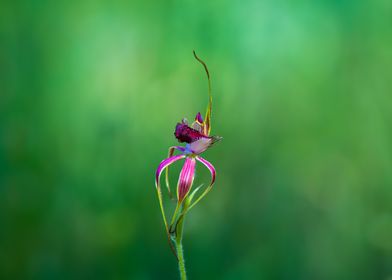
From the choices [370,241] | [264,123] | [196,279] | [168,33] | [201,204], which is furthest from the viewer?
[168,33]

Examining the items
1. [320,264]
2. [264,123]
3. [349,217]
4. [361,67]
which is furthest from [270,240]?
[361,67]

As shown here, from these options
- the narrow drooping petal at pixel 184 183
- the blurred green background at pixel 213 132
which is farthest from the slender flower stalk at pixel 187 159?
the blurred green background at pixel 213 132

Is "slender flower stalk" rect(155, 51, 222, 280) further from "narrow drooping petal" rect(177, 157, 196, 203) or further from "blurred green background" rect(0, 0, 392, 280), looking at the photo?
"blurred green background" rect(0, 0, 392, 280)

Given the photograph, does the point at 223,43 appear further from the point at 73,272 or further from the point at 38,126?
the point at 73,272

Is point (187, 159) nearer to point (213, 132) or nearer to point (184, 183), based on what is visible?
point (184, 183)

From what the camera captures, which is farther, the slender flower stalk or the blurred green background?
the blurred green background

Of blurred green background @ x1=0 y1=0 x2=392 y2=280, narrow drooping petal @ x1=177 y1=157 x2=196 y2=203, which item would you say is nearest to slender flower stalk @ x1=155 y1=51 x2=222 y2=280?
narrow drooping petal @ x1=177 y1=157 x2=196 y2=203

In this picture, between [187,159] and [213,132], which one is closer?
[187,159]

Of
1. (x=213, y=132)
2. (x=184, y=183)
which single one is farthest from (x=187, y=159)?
(x=213, y=132)

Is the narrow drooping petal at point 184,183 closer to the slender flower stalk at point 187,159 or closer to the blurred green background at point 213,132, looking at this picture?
the slender flower stalk at point 187,159
